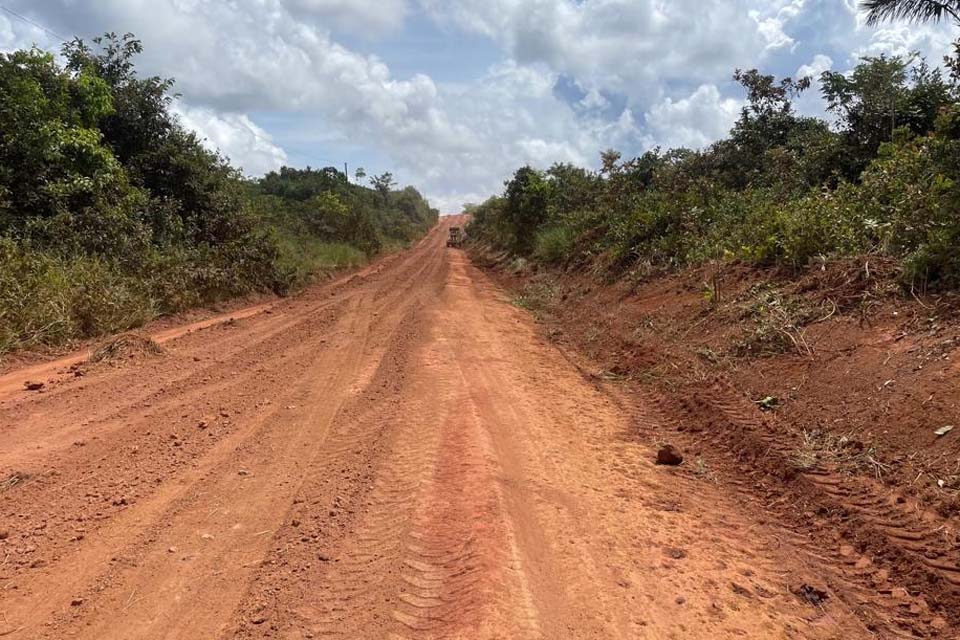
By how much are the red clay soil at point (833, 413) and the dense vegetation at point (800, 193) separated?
57cm

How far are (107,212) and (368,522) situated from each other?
11.2 metres

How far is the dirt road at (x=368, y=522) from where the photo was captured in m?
2.79

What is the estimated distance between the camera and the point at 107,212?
11.9 m

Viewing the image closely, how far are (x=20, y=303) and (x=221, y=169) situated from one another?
948 cm

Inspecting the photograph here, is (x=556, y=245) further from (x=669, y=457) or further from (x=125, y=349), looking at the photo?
(x=669, y=457)

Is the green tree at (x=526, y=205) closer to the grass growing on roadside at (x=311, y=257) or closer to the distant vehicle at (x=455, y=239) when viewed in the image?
the grass growing on roadside at (x=311, y=257)

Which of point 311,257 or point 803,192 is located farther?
point 311,257

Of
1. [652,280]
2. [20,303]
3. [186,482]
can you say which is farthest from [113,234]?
[652,280]

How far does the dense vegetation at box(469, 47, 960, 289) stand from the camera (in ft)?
22.5

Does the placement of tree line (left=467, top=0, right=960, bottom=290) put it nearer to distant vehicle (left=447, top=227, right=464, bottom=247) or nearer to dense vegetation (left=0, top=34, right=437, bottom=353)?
dense vegetation (left=0, top=34, right=437, bottom=353)

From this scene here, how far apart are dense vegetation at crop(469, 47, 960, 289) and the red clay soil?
572 mm

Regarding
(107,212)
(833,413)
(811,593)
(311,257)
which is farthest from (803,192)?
(311,257)

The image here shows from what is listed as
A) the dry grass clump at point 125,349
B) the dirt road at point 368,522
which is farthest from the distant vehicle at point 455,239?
the dirt road at point 368,522

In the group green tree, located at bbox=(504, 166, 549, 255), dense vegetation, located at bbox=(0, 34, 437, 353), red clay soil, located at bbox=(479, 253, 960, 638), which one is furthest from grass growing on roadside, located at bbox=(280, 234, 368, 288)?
red clay soil, located at bbox=(479, 253, 960, 638)
